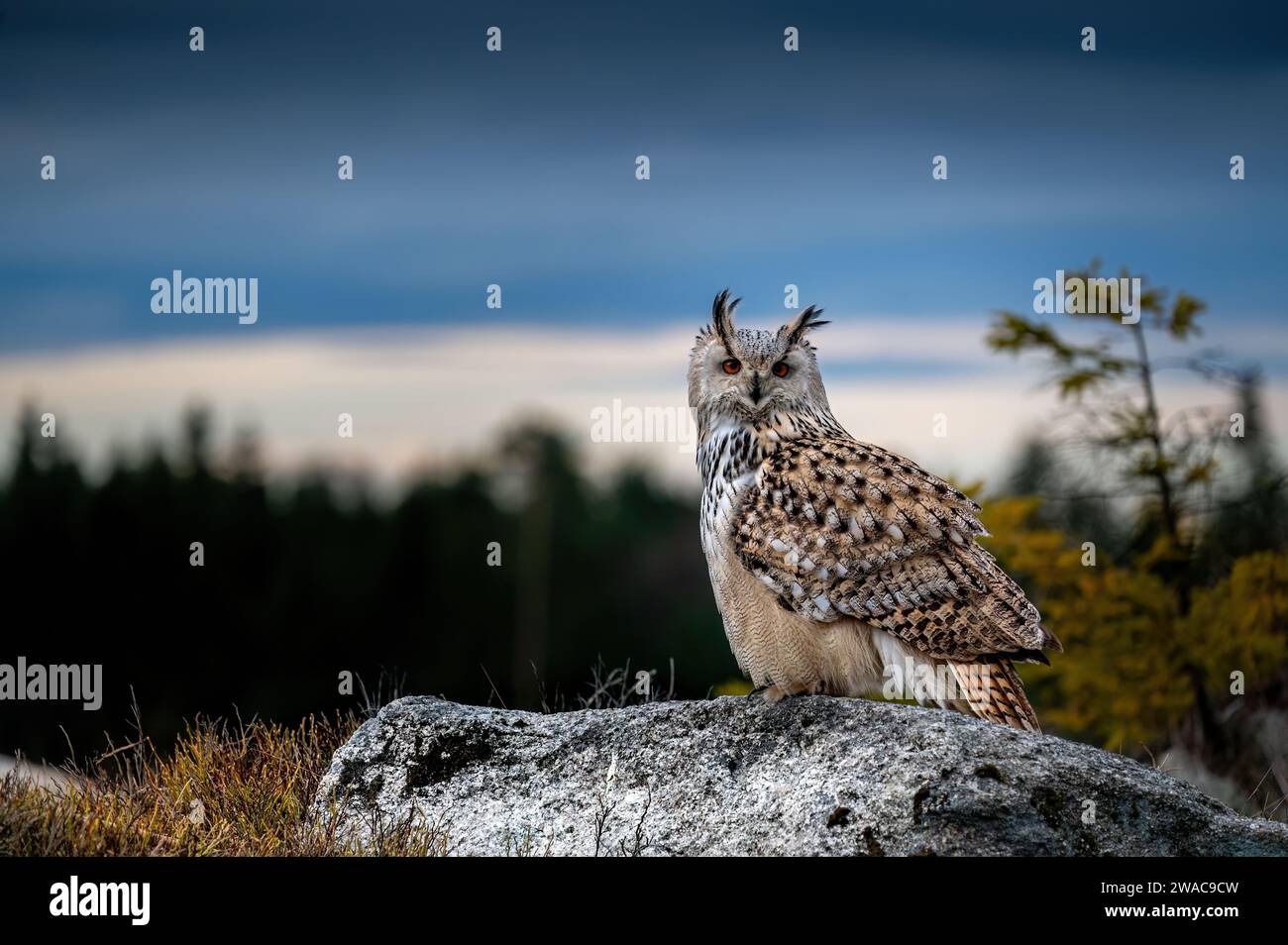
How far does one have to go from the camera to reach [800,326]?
9.00 metres

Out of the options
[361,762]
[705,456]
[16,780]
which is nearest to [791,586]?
[705,456]

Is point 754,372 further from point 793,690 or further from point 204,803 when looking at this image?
point 204,803

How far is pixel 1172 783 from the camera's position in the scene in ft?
25.0

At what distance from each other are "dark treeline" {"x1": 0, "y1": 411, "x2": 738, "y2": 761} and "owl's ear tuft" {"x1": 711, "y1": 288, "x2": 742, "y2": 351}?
101ft

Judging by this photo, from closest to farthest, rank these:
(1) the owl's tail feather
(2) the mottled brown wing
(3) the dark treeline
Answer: (2) the mottled brown wing
(1) the owl's tail feather
(3) the dark treeline

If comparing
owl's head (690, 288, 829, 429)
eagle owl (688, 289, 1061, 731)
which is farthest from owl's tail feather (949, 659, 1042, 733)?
owl's head (690, 288, 829, 429)

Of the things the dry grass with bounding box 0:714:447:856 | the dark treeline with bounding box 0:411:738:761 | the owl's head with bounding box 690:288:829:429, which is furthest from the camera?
the dark treeline with bounding box 0:411:738:761

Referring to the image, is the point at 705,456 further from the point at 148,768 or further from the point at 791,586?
the point at 148,768

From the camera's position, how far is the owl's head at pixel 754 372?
8688mm

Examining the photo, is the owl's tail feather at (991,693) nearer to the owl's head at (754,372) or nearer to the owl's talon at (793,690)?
the owl's talon at (793,690)

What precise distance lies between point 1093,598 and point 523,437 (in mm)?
28205

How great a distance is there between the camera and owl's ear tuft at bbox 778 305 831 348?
883 cm

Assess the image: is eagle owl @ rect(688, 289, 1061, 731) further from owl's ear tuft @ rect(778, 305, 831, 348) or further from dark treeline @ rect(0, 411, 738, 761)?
dark treeline @ rect(0, 411, 738, 761)

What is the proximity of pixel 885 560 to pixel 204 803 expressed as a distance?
448 centimetres
